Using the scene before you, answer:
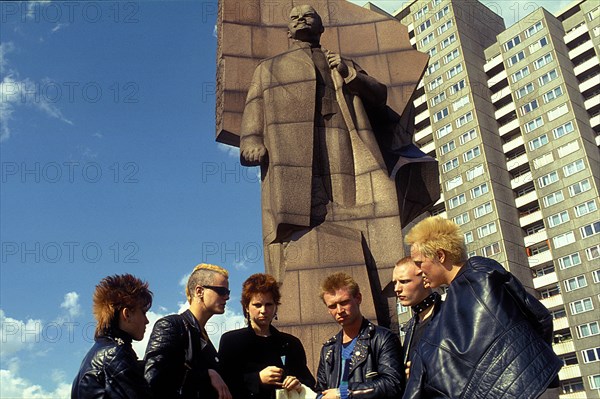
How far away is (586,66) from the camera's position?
57.0 m

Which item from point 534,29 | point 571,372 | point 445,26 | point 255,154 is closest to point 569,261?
point 571,372

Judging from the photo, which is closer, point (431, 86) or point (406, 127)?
point (406, 127)

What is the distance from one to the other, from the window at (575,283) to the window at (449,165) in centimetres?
1507

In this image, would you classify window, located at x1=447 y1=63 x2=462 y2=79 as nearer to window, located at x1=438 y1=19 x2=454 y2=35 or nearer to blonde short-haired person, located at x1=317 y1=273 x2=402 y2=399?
window, located at x1=438 y1=19 x2=454 y2=35

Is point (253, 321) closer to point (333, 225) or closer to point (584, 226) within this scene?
point (333, 225)

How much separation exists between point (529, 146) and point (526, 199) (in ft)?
16.9

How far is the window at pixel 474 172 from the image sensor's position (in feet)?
184

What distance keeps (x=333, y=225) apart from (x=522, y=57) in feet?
190

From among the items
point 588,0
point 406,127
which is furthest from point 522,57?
point 406,127

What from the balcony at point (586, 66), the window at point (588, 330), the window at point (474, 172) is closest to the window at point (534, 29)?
the balcony at point (586, 66)

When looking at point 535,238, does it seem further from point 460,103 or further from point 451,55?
point 451,55

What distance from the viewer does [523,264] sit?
171 feet

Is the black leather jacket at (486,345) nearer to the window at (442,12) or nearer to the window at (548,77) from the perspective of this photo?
the window at (548,77)

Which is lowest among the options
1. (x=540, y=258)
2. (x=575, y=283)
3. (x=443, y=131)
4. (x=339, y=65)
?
(x=339, y=65)
